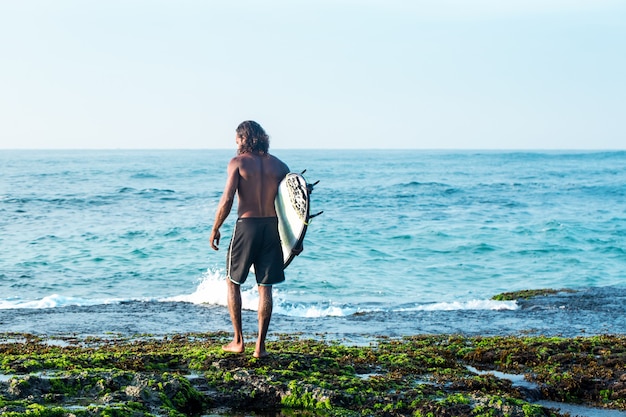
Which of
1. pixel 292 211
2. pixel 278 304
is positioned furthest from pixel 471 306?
pixel 292 211

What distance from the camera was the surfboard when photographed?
6547 mm

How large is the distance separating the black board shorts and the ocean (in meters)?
3.42

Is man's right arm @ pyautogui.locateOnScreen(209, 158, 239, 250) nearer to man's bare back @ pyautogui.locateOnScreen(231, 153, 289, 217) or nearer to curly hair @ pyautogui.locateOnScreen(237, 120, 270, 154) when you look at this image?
man's bare back @ pyautogui.locateOnScreen(231, 153, 289, 217)

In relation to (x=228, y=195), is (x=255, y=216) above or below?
below

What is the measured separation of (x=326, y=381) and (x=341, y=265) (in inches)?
566

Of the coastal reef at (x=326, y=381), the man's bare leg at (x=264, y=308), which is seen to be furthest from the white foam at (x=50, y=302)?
the man's bare leg at (x=264, y=308)

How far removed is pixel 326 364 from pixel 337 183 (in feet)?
156

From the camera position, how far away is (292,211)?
6.66m

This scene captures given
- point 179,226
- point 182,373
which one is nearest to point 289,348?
point 182,373

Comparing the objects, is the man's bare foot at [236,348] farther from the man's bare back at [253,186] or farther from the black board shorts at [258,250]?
the man's bare back at [253,186]

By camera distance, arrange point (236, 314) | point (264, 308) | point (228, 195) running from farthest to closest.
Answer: point (236, 314), point (264, 308), point (228, 195)

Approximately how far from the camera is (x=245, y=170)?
6.60m

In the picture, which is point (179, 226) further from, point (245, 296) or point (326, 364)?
point (326, 364)

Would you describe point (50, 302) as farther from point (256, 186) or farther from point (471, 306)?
point (256, 186)
